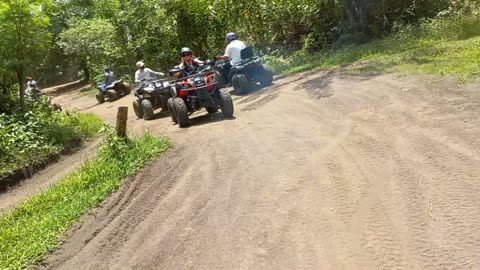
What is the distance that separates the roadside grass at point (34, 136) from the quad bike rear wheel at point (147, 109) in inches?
54.1

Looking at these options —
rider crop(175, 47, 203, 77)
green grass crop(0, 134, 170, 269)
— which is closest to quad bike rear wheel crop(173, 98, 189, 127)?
green grass crop(0, 134, 170, 269)

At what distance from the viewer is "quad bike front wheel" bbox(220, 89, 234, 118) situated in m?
8.36

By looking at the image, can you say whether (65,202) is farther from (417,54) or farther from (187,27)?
(187,27)

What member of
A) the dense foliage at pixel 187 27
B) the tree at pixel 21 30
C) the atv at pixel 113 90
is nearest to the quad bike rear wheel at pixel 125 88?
the atv at pixel 113 90

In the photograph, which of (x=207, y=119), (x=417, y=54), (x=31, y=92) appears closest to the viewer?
(x=207, y=119)

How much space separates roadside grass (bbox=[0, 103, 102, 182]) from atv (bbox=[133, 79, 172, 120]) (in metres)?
1.37

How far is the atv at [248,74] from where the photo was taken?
10594 mm

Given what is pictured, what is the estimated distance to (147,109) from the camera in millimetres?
10750

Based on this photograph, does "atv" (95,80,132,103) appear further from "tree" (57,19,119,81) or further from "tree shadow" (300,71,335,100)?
"tree shadow" (300,71,335,100)

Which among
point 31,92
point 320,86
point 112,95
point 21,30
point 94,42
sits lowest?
point 320,86

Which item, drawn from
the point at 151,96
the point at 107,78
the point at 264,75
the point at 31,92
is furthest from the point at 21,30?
the point at 107,78

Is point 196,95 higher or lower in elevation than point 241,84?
higher

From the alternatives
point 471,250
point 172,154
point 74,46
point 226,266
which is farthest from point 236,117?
point 74,46

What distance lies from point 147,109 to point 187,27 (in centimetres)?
909
